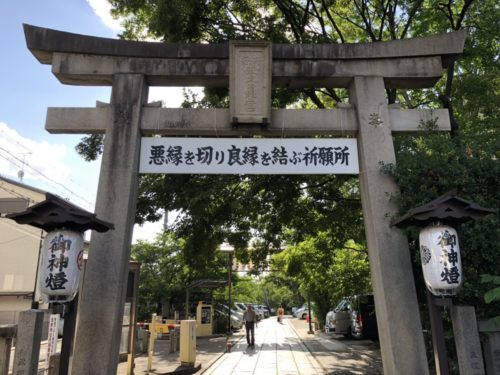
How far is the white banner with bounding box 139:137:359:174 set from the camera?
7648 mm

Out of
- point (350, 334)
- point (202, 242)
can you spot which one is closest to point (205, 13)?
point (202, 242)

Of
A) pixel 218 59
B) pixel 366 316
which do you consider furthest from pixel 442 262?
pixel 366 316

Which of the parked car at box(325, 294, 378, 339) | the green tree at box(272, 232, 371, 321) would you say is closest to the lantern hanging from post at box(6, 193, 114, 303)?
the green tree at box(272, 232, 371, 321)

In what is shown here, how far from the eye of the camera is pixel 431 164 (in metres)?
6.93

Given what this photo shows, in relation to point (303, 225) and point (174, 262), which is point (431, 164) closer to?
point (303, 225)

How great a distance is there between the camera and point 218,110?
26.3ft

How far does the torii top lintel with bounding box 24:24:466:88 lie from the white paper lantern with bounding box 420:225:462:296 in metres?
3.73

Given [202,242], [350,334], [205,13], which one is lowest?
[350,334]

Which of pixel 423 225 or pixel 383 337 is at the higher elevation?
pixel 423 225

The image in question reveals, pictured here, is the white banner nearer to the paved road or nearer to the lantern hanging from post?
the lantern hanging from post

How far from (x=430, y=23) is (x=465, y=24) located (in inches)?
42.3

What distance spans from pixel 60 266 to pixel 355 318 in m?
18.2

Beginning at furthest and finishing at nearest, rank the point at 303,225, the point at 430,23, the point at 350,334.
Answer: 1. the point at 350,334
2. the point at 303,225
3. the point at 430,23

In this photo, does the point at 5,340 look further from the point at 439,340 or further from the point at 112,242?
the point at 439,340
